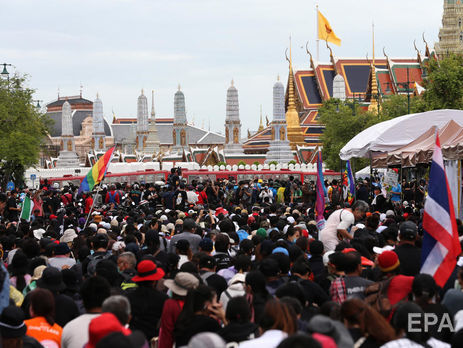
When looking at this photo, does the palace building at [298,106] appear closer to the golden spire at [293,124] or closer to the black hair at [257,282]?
the golden spire at [293,124]

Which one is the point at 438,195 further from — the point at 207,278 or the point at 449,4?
the point at 449,4

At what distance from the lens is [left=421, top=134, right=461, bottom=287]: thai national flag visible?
7.60 metres

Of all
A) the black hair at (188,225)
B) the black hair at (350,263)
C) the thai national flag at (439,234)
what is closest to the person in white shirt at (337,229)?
the black hair at (188,225)

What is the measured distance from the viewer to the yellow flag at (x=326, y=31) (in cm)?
8477

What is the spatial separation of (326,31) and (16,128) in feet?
170

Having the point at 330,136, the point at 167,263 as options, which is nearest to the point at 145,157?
the point at 330,136

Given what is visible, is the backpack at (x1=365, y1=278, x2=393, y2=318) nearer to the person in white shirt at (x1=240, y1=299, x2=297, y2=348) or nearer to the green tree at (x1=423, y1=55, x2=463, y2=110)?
the person in white shirt at (x1=240, y1=299, x2=297, y2=348)

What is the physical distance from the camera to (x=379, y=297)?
6973 millimetres

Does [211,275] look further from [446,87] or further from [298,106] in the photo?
[298,106]

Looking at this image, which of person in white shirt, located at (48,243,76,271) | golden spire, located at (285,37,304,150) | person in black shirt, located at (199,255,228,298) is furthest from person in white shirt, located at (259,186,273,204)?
golden spire, located at (285,37,304,150)

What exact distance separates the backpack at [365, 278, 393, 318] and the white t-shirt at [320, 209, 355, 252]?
3585 mm

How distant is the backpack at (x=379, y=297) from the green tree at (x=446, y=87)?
84.2ft

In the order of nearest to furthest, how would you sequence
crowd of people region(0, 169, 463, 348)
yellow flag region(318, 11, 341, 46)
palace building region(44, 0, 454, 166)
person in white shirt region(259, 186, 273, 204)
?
crowd of people region(0, 169, 463, 348) < person in white shirt region(259, 186, 273, 204) < palace building region(44, 0, 454, 166) < yellow flag region(318, 11, 341, 46)


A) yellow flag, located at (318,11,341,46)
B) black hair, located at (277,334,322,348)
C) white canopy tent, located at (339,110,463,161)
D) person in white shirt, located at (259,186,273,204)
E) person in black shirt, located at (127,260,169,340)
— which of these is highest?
yellow flag, located at (318,11,341,46)
